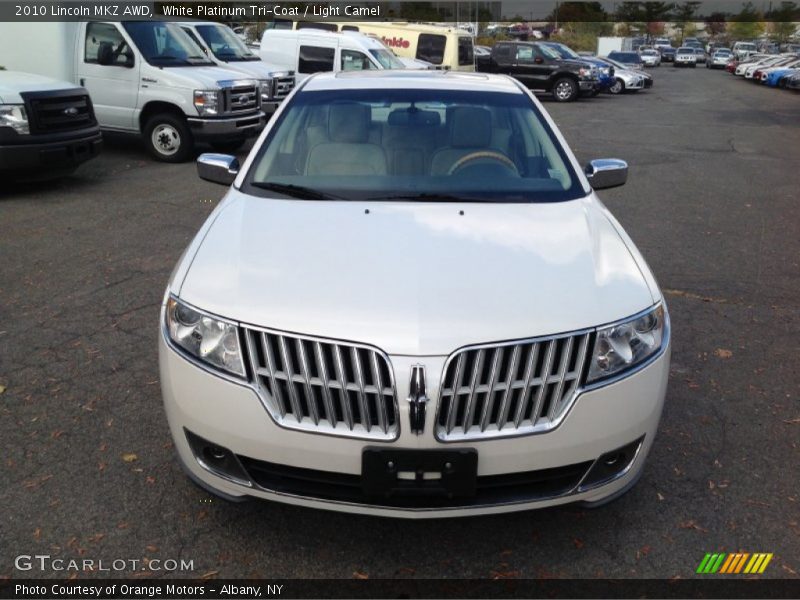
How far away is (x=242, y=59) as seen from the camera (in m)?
14.7

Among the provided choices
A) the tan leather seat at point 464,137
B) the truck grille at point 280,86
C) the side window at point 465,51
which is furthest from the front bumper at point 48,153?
the side window at point 465,51

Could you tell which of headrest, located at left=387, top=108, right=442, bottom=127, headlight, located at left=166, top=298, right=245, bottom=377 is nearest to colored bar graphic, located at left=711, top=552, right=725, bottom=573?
headlight, located at left=166, top=298, right=245, bottom=377

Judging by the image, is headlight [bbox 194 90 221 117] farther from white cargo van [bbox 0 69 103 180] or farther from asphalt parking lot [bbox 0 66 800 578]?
asphalt parking lot [bbox 0 66 800 578]

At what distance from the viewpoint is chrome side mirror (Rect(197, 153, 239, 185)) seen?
4.41 metres

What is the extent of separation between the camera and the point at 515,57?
89.7ft

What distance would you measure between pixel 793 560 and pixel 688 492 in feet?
1.68

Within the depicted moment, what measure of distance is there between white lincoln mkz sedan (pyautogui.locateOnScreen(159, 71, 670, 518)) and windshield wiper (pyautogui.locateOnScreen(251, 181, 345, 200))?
302 mm

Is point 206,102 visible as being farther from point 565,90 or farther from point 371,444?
point 565,90

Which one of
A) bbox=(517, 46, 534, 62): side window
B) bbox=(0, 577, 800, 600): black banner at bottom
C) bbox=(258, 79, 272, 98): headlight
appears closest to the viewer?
bbox=(0, 577, 800, 600): black banner at bottom

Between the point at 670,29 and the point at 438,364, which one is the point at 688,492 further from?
the point at 670,29

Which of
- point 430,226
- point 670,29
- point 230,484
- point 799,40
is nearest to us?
point 230,484

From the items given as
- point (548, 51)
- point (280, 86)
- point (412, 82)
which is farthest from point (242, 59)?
point (548, 51)

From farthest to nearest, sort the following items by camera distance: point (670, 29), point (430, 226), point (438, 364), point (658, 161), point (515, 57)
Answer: point (670, 29) → point (515, 57) → point (658, 161) → point (430, 226) → point (438, 364)

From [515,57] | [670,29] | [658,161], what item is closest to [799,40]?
[670,29]
